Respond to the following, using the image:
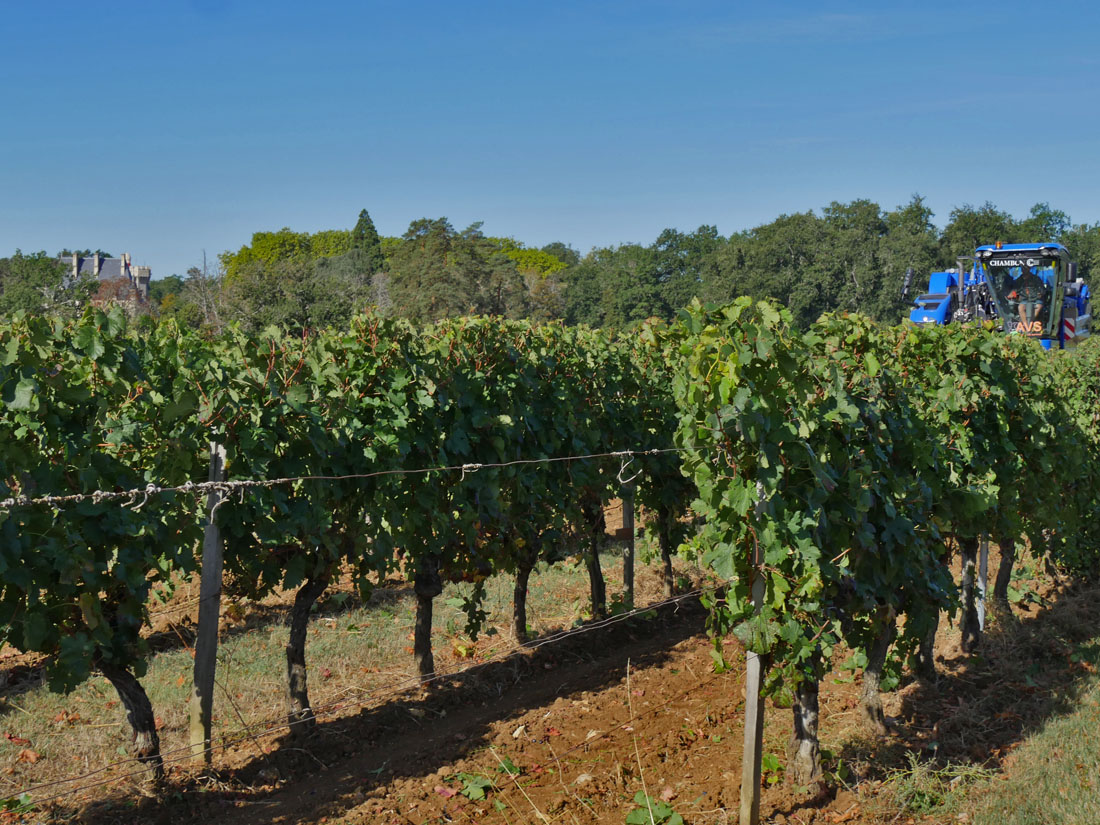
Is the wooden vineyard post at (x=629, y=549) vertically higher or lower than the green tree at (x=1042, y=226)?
lower

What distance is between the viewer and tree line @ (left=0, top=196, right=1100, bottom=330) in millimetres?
44406

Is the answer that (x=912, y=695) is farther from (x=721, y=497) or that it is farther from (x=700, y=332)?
(x=700, y=332)

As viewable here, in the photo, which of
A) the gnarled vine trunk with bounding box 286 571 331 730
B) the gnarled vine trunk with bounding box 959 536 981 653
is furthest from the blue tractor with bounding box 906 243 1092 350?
the gnarled vine trunk with bounding box 286 571 331 730

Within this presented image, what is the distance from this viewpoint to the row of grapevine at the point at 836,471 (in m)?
4.86

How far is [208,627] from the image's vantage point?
591 centimetres

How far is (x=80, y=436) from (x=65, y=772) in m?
2.34

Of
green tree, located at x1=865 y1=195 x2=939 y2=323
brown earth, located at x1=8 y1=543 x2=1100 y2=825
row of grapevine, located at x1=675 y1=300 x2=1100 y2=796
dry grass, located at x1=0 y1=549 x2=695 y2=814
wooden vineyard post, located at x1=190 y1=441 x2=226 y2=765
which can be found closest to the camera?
row of grapevine, located at x1=675 y1=300 x2=1100 y2=796

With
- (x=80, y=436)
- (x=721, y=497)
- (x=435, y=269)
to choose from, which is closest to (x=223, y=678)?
(x=80, y=436)

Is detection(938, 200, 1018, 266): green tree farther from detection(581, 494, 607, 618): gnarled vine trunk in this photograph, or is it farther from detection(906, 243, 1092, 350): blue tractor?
detection(581, 494, 607, 618): gnarled vine trunk

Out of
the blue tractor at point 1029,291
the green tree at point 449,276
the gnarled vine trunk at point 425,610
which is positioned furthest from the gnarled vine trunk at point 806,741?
the green tree at point 449,276

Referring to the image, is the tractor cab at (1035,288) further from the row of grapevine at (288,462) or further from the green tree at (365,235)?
the green tree at (365,235)

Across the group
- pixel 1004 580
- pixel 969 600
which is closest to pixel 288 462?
pixel 969 600

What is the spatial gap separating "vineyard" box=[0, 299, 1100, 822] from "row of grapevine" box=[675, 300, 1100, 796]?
2cm

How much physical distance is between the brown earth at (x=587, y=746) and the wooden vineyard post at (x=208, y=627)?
252mm
